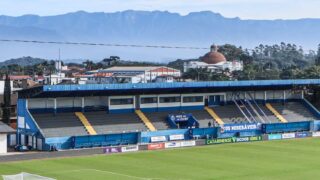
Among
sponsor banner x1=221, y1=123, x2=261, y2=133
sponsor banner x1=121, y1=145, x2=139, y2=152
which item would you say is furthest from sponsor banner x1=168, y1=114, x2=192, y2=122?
sponsor banner x1=121, y1=145, x2=139, y2=152

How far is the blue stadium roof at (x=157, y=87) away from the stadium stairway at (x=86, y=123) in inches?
80.8

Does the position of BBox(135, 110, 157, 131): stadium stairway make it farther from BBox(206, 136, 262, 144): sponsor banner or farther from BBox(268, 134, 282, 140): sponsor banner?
BBox(268, 134, 282, 140): sponsor banner

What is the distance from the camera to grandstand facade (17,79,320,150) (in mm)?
56500

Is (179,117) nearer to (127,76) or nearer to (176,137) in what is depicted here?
(176,137)

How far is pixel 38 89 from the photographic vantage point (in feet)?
181

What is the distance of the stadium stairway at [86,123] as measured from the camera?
191 ft

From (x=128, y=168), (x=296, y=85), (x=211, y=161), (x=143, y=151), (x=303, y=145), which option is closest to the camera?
(x=128, y=168)

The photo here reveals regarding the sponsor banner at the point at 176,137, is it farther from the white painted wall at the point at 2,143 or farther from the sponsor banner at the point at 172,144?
the white painted wall at the point at 2,143

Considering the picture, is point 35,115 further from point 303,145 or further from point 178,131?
point 303,145

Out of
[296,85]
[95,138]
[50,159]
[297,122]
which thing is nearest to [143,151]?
[95,138]

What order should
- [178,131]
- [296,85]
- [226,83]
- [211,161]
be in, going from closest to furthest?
1. [211,161]
2. [178,131]
3. [226,83]
4. [296,85]

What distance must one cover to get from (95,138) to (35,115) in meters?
6.80

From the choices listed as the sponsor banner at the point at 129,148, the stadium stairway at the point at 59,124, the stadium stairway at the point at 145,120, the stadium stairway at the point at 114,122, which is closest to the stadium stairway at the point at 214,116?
the stadium stairway at the point at 145,120

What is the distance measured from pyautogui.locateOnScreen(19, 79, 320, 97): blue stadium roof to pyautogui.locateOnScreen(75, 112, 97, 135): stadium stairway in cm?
205
